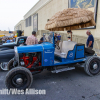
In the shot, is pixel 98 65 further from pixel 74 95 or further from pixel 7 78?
pixel 7 78

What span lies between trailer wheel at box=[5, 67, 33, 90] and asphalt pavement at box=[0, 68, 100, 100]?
293 millimetres

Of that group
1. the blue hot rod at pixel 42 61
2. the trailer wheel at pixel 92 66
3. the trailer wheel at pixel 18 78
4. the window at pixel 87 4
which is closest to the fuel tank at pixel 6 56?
the blue hot rod at pixel 42 61

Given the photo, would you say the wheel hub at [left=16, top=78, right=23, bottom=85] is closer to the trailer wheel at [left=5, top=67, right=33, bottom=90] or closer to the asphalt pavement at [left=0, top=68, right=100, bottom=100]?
the trailer wheel at [left=5, top=67, right=33, bottom=90]

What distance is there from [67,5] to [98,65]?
1051cm

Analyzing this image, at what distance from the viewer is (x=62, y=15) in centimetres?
366

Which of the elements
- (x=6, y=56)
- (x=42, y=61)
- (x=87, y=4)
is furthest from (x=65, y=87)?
(x=87, y=4)

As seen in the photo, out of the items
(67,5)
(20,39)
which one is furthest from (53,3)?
(20,39)

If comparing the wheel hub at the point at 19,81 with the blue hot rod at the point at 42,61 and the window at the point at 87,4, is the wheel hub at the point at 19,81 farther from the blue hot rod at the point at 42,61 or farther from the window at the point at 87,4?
the window at the point at 87,4

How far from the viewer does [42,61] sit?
11.3 feet

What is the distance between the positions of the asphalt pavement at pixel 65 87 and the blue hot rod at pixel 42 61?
0.35 meters

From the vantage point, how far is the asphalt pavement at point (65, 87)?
277cm

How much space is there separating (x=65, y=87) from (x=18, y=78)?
1.51 m

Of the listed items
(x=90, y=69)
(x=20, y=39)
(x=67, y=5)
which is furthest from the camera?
(x=67, y=5)

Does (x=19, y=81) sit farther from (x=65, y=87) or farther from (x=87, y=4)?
(x=87, y=4)
